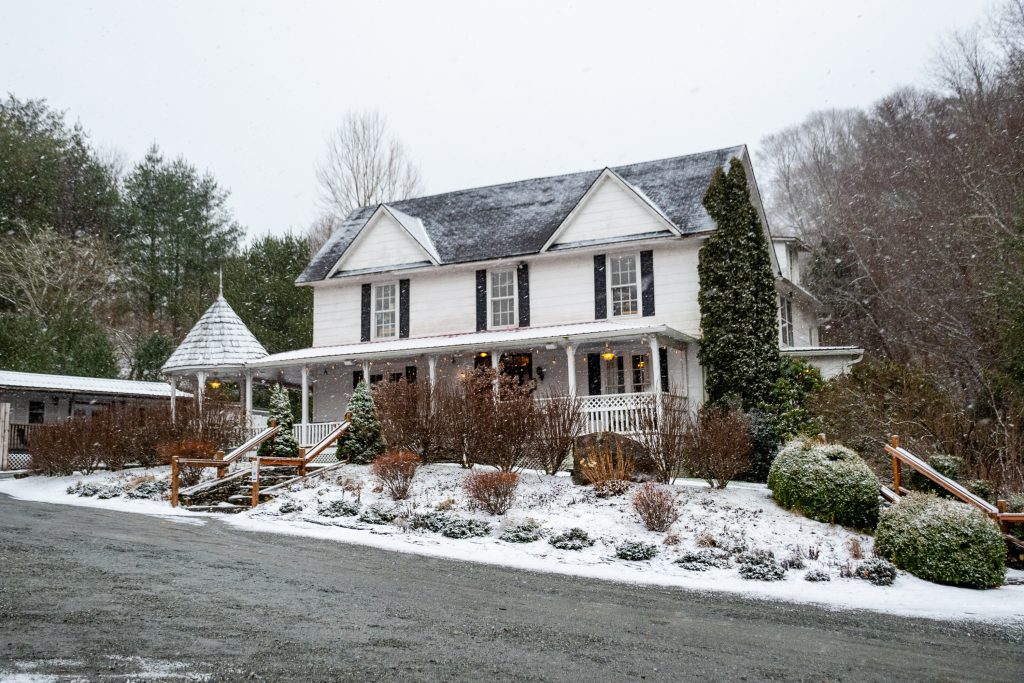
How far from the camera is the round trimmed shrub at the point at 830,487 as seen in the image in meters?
12.4

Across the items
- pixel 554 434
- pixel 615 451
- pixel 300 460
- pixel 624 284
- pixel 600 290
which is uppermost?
pixel 624 284

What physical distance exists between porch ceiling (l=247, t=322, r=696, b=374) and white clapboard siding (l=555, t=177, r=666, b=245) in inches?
97.3

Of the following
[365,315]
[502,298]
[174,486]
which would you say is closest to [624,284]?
[502,298]

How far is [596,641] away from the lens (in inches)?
277

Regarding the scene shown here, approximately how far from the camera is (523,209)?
25188 mm

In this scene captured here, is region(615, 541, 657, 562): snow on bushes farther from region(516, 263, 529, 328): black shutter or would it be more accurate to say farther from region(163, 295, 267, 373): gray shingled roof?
A: region(163, 295, 267, 373): gray shingled roof

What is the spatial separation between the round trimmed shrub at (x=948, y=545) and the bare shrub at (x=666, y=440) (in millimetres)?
4052

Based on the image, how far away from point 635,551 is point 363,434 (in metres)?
8.32

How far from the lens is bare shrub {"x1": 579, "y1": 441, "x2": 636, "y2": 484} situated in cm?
1414

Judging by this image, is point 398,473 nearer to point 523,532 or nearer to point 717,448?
point 523,532

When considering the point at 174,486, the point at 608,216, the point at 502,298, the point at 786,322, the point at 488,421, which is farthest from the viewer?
the point at 786,322

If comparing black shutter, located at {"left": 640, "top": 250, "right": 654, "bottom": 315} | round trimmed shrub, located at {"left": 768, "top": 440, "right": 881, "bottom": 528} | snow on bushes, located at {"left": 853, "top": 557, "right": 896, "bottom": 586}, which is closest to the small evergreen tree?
black shutter, located at {"left": 640, "top": 250, "right": 654, "bottom": 315}

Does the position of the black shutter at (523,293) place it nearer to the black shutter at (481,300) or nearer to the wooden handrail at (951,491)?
the black shutter at (481,300)

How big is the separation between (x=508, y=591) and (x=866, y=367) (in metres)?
12.4
